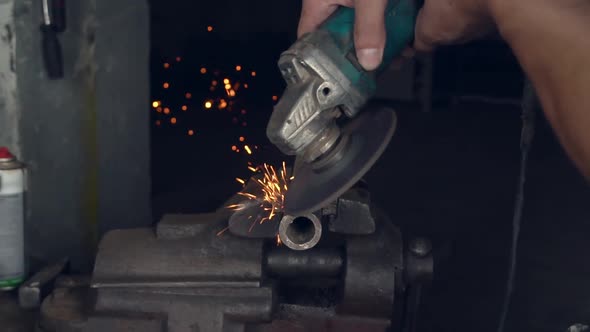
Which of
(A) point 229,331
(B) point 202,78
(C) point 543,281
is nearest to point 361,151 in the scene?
(A) point 229,331

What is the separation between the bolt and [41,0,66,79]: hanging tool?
3.57 feet

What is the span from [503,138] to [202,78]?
268 centimetres

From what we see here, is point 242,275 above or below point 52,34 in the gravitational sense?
below

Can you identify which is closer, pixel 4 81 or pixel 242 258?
pixel 242 258

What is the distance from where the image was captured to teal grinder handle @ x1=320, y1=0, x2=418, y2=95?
57.9 inches

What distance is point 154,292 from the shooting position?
1.48 meters

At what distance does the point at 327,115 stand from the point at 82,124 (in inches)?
36.7

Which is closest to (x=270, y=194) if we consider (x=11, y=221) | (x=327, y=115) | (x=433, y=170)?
(x=327, y=115)

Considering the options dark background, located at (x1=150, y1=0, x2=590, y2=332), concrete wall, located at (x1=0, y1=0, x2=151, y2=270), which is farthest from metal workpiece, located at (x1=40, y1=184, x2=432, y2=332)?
dark background, located at (x1=150, y1=0, x2=590, y2=332)

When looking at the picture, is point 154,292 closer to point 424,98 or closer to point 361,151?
point 361,151

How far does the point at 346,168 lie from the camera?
1.45 metres

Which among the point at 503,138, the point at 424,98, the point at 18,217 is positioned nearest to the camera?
the point at 18,217

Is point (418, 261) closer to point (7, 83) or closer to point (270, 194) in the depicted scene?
point (270, 194)

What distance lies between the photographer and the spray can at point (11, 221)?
1764 millimetres
